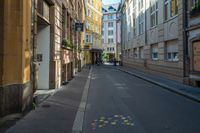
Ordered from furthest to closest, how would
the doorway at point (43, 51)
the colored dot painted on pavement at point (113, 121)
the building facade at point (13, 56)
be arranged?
the doorway at point (43, 51) → the building facade at point (13, 56) → the colored dot painted on pavement at point (113, 121)

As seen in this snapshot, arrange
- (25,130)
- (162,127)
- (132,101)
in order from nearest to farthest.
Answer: (25,130)
(162,127)
(132,101)

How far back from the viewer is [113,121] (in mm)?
5289

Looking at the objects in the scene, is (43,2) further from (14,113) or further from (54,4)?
(14,113)

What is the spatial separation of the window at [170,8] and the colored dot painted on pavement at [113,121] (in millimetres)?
10746

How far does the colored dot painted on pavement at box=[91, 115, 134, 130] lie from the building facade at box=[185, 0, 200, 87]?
699 centimetres

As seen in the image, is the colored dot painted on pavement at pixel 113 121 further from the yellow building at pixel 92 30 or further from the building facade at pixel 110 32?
the building facade at pixel 110 32

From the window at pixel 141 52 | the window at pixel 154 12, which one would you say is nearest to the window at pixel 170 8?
the window at pixel 154 12

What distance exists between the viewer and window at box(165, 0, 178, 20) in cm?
1420

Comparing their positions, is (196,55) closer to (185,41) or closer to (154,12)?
(185,41)

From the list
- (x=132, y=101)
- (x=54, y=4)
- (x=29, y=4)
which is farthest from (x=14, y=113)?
(x=54, y=4)

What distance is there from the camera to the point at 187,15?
12.3 m

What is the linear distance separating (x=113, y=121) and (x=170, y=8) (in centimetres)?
1227

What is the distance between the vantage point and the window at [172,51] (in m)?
14.3

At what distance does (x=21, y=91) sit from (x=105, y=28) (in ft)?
259
